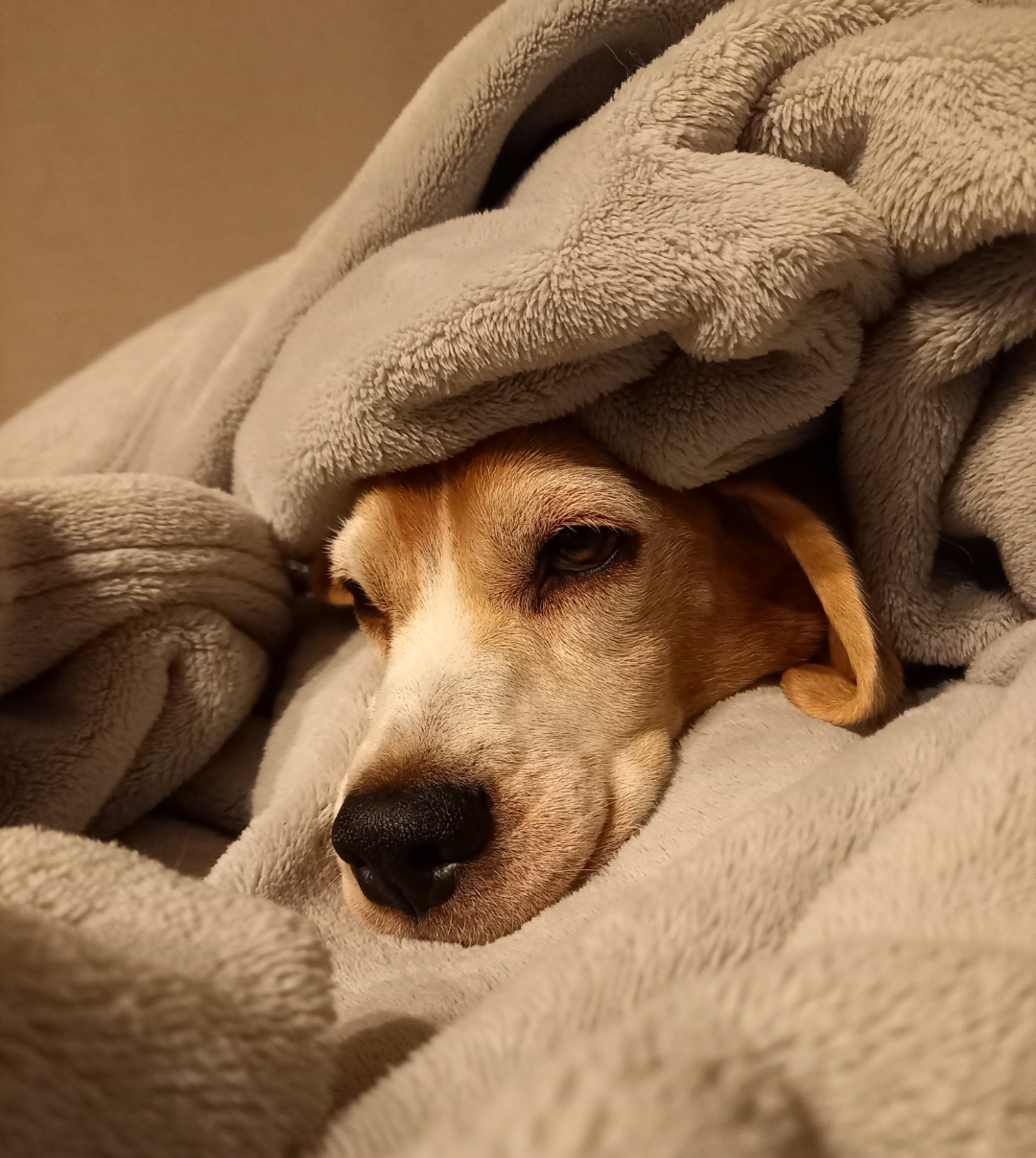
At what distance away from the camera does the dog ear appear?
4.50 ft

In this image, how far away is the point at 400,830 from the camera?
0.85 m

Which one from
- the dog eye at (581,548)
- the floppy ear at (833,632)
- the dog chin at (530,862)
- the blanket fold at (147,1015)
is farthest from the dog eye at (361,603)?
the blanket fold at (147,1015)

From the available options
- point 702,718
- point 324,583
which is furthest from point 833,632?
point 324,583

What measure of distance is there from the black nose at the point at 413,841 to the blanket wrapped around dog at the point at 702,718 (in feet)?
0.22

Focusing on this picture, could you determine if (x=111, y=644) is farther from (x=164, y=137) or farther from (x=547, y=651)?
(x=164, y=137)

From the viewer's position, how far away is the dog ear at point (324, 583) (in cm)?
137

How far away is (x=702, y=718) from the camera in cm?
106

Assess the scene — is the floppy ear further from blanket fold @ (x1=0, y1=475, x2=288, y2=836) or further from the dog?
blanket fold @ (x1=0, y1=475, x2=288, y2=836)

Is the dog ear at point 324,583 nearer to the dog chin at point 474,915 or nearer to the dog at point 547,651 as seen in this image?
the dog at point 547,651

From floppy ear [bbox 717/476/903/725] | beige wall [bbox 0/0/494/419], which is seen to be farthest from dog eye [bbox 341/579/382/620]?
beige wall [bbox 0/0/494/419]

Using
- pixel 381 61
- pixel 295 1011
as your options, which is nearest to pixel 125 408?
pixel 381 61

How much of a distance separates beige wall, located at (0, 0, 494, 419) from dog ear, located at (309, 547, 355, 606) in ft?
3.97

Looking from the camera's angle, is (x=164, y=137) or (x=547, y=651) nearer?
(x=547, y=651)

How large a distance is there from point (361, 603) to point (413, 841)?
490 mm
